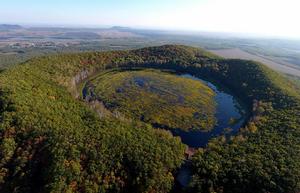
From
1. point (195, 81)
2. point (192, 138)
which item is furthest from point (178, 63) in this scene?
point (192, 138)

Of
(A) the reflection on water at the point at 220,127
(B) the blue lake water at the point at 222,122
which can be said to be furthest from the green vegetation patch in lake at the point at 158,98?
(A) the reflection on water at the point at 220,127

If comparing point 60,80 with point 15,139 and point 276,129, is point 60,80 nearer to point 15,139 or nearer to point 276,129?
point 15,139

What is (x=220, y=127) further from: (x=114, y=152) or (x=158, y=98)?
(x=114, y=152)

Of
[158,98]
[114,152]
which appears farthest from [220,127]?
[114,152]

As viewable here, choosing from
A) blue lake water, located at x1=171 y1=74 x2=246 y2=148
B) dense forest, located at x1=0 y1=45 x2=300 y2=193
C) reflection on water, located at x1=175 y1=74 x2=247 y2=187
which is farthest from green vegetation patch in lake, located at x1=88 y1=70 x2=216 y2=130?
dense forest, located at x1=0 y1=45 x2=300 y2=193

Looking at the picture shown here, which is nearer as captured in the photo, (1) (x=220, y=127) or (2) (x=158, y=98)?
(1) (x=220, y=127)

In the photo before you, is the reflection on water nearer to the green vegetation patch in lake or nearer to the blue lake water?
the blue lake water
